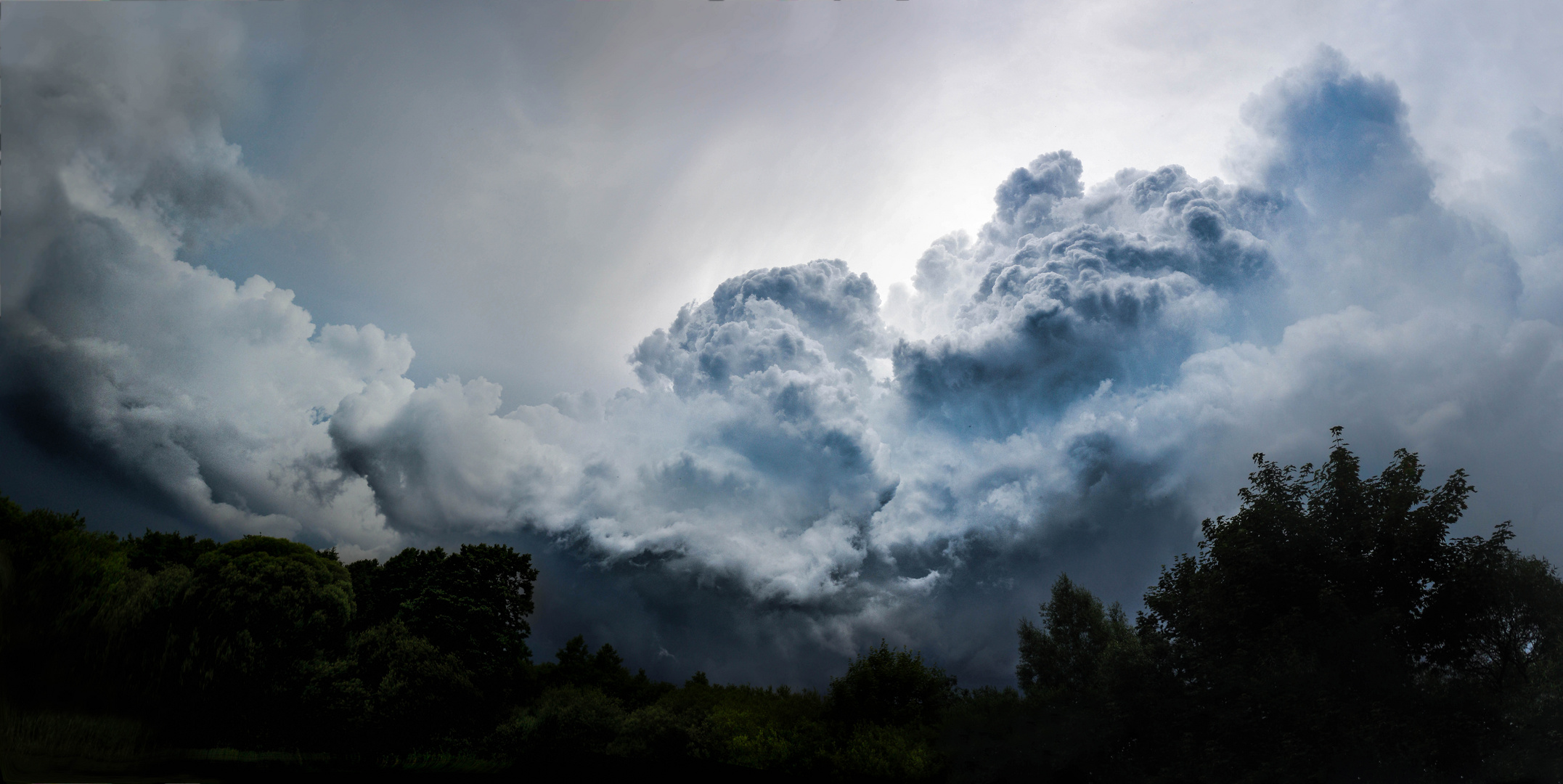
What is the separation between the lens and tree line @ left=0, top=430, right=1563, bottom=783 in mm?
18969

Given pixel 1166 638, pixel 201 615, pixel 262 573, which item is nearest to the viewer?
pixel 201 615

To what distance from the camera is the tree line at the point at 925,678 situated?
18969 millimetres

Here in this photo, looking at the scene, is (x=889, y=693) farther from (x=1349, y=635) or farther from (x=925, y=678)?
(x=1349, y=635)

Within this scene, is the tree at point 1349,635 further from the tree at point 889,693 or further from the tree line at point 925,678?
the tree at point 889,693

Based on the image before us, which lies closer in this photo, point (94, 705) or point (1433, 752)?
point (94, 705)

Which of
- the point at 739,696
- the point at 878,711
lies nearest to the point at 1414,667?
the point at 878,711

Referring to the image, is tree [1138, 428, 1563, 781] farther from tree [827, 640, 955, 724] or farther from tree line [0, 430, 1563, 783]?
tree [827, 640, 955, 724]

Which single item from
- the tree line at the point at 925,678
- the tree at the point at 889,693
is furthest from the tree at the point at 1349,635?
the tree at the point at 889,693

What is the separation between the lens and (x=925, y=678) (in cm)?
3609

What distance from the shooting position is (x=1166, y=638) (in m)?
31.5

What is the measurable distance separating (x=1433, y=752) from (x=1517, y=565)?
26.0ft

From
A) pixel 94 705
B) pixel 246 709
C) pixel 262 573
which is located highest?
pixel 262 573

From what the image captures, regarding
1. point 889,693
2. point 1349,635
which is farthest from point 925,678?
point 1349,635

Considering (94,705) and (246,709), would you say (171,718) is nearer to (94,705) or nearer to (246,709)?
(94,705)
